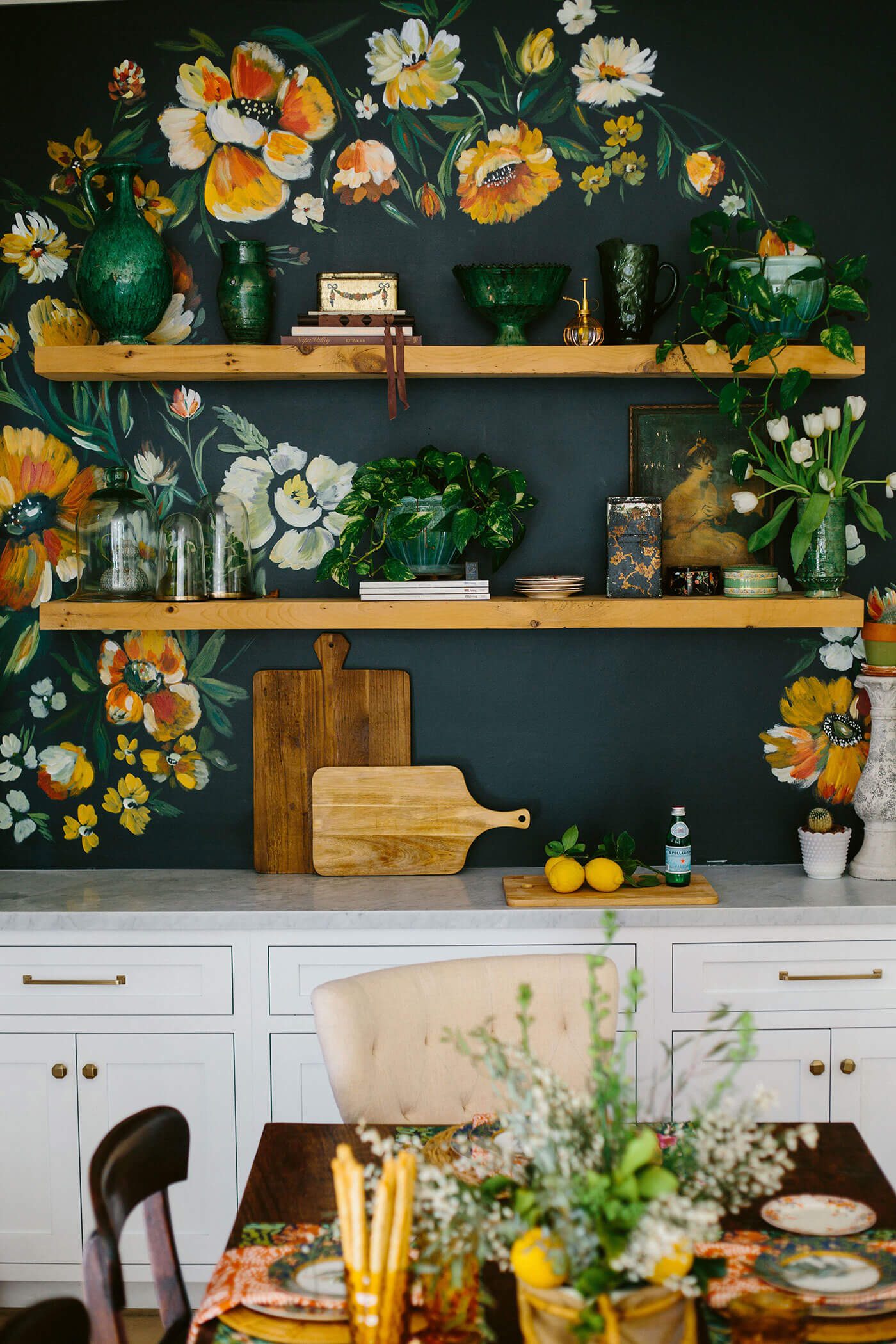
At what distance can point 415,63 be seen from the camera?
9.16 ft

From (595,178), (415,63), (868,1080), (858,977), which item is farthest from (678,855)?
(415,63)

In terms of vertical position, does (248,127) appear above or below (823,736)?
above

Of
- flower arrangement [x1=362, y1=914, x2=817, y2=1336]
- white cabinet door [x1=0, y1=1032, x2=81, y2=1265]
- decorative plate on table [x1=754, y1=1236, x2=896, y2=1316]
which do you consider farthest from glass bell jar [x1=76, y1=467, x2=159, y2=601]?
decorative plate on table [x1=754, y1=1236, x2=896, y2=1316]

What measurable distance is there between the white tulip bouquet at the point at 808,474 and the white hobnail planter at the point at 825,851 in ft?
2.04

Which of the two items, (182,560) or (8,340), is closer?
(182,560)

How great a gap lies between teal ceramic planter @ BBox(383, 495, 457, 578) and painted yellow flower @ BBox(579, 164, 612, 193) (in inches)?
31.7

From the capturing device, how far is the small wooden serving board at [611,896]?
8.49ft

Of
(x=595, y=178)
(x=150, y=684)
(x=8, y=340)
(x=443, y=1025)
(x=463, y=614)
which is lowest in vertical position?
(x=443, y=1025)

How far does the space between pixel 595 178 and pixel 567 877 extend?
62.6 inches

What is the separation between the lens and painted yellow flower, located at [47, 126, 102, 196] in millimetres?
2850

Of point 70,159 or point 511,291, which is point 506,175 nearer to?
point 511,291

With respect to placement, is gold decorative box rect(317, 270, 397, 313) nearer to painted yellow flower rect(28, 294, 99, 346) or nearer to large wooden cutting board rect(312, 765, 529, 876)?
painted yellow flower rect(28, 294, 99, 346)

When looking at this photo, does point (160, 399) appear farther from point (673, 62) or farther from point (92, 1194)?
point (92, 1194)

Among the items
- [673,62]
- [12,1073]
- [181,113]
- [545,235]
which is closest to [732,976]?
[12,1073]
